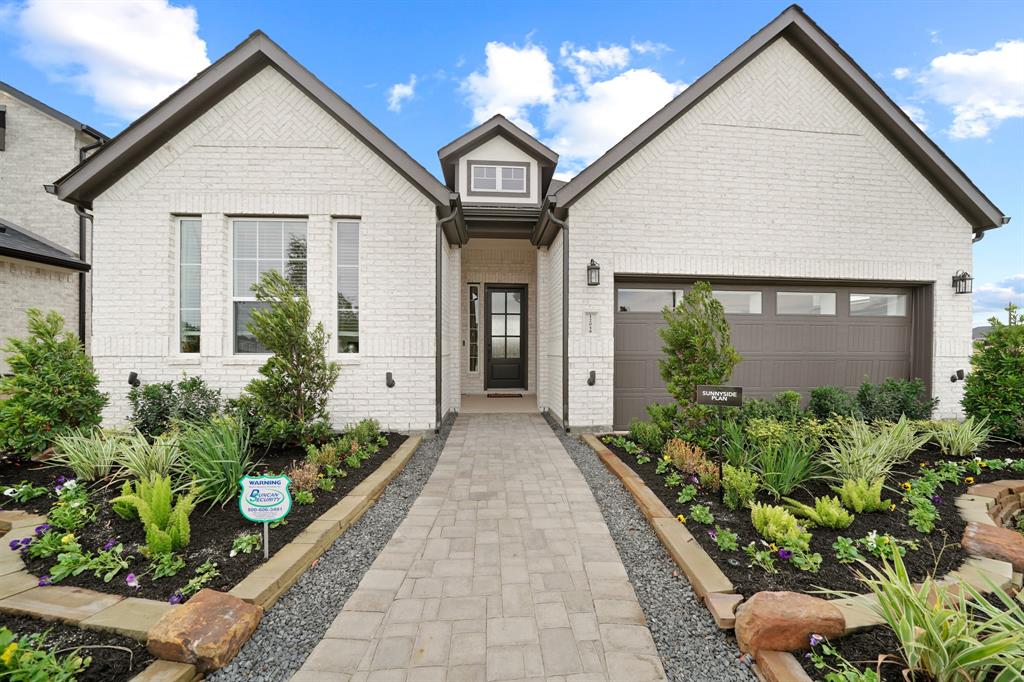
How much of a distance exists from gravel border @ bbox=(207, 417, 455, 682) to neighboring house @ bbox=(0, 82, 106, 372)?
32.0ft

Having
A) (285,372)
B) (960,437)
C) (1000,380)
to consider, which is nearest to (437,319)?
(285,372)

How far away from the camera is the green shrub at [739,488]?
311cm

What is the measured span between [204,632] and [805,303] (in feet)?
27.1

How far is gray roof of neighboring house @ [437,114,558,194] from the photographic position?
754 cm

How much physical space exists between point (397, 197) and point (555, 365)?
3.67 m

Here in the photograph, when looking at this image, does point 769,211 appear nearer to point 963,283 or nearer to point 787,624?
point 963,283

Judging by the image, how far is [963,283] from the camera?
6734 mm

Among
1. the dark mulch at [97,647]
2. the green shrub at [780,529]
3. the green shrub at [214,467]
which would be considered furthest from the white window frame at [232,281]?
the green shrub at [780,529]

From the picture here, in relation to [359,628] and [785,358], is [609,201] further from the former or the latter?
[359,628]

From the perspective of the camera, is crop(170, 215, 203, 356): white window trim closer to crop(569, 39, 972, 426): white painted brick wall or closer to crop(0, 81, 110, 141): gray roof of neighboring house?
crop(569, 39, 972, 426): white painted brick wall

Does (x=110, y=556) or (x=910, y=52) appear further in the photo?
(x=910, y=52)

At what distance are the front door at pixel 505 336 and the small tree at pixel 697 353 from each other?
210 inches

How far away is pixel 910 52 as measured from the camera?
23.6ft

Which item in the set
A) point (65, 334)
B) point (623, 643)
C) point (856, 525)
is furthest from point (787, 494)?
point (65, 334)
